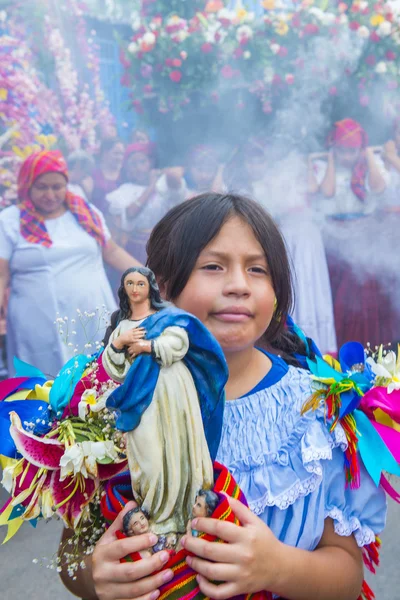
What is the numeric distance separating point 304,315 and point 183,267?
10.6 feet

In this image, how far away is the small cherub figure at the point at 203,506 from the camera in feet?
2.67

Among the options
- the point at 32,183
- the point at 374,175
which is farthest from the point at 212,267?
the point at 374,175

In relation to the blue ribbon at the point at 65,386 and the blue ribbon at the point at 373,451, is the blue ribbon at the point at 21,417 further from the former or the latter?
the blue ribbon at the point at 373,451

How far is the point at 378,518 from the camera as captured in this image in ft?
3.44

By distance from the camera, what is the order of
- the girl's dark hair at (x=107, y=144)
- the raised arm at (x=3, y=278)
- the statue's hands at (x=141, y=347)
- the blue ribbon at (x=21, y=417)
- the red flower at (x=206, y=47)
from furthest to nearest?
1. the red flower at (x=206, y=47)
2. the girl's dark hair at (x=107, y=144)
3. the raised arm at (x=3, y=278)
4. the blue ribbon at (x=21, y=417)
5. the statue's hands at (x=141, y=347)

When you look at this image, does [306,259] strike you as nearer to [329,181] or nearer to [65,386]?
[329,181]

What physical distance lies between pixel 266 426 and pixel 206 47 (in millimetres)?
3460

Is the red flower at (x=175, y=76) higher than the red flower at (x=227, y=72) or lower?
lower

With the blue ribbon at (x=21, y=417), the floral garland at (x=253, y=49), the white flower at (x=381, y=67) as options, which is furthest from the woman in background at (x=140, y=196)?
the blue ribbon at (x=21, y=417)

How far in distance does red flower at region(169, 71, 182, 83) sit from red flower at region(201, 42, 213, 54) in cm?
25

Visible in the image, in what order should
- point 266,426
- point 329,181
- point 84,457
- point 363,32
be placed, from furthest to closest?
point 329,181 → point 363,32 → point 266,426 → point 84,457

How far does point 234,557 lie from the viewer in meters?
0.81

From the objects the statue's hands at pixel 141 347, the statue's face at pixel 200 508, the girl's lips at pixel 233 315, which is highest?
the girl's lips at pixel 233 315

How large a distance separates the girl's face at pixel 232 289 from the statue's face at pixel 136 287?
18 centimetres
